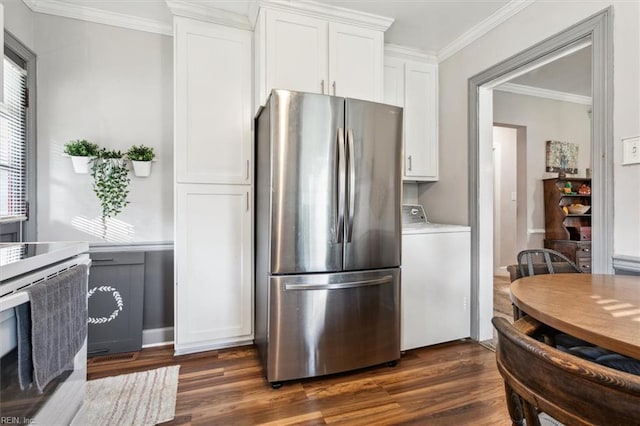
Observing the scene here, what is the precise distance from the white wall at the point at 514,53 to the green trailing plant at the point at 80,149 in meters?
2.92

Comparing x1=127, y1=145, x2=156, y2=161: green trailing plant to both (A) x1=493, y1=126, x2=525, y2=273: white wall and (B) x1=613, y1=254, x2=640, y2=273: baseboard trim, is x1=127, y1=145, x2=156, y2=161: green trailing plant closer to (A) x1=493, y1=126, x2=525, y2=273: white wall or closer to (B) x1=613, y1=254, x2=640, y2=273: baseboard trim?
(B) x1=613, y1=254, x2=640, y2=273: baseboard trim

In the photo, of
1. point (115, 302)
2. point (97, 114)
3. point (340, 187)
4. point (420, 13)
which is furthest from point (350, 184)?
point (97, 114)

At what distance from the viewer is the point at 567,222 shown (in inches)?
164

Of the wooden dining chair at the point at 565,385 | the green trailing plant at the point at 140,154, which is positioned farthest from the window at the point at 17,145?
the wooden dining chair at the point at 565,385

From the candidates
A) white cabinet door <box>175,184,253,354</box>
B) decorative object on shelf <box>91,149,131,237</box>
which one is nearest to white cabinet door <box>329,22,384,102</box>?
white cabinet door <box>175,184,253,354</box>

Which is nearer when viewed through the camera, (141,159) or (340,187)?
(340,187)

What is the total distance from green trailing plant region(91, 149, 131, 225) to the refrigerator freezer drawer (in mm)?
1489

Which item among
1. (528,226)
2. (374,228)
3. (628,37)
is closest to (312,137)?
(374,228)

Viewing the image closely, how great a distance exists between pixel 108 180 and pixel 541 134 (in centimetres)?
523

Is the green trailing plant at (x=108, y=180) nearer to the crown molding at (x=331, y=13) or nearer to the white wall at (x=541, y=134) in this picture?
the crown molding at (x=331, y=13)

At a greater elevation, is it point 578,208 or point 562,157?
point 562,157

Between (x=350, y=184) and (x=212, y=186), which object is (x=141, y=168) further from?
(x=350, y=184)

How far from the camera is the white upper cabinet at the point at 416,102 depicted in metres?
2.83

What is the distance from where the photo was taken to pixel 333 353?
6.40ft
